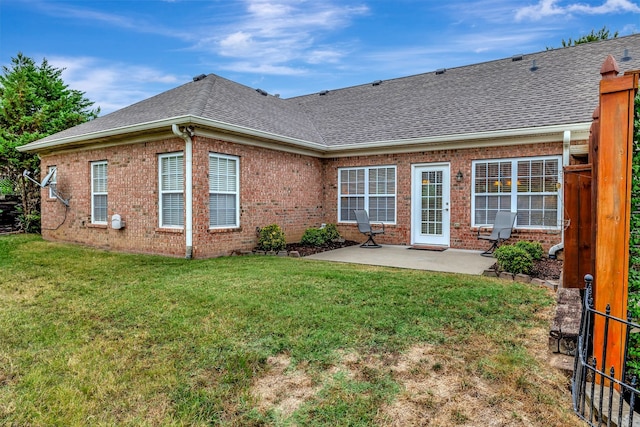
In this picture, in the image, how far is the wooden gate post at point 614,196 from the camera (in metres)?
2.41

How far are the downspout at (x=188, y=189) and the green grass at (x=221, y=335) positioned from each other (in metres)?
1.59

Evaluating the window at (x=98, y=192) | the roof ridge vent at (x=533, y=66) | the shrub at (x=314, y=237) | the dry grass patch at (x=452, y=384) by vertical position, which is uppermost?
the roof ridge vent at (x=533, y=66)

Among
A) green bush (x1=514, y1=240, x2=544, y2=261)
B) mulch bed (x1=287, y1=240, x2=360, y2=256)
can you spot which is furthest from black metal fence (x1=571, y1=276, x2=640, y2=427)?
mulch bed (x1=287, y1=240, x2=360, y2=256)

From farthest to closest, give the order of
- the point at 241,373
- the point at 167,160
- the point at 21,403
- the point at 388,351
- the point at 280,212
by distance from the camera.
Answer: the point at 280,212, the point at 167,160, the point at 388,351, the point at 241,373, the point at 21,403

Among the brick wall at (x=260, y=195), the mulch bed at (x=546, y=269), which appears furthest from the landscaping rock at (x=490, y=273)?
the brick wall at (x=260, y=195)

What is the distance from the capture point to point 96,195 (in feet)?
33.1

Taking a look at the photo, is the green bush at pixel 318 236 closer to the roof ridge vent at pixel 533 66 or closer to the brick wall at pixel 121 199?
the brick wall at pixel 121 199

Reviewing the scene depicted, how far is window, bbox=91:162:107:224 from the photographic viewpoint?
9898mm

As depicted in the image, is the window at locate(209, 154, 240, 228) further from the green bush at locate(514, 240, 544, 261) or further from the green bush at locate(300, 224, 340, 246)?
the green bush at locate(514, 240, 544, 261)

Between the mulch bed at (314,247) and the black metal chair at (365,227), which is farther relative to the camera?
the black metal chair at (365,227)

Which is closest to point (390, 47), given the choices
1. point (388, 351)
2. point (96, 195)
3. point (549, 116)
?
point (549, 116)

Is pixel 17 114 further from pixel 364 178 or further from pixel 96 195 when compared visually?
pixel 364 178

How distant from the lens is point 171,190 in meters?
8.41

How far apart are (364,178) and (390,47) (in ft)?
22.6
